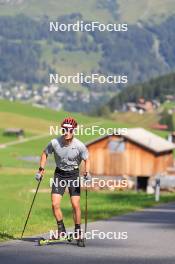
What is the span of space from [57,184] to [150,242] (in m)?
2.14

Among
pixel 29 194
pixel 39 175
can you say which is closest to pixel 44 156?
pixel 39 175

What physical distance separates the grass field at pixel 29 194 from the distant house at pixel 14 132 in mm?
1200

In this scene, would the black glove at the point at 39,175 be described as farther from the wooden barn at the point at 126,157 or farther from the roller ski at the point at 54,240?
the wooden barn at the point at 126,157

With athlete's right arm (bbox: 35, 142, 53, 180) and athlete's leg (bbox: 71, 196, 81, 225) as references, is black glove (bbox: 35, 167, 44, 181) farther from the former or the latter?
athlete's leg (bbox: 71, 196, 81, 225)

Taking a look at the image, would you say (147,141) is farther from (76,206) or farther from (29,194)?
(76,206)

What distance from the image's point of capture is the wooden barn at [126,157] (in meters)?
80.4

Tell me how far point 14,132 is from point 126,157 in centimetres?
8433

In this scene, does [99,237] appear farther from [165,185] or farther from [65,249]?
[165,185]

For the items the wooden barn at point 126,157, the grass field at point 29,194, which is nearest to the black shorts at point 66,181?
the grass field at point 29,194

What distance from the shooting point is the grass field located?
866 inches

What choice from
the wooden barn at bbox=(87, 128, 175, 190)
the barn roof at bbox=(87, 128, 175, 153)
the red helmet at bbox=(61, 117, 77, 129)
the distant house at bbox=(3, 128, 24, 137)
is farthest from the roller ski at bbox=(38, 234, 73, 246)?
the distant house at bbox=(3, 128, 24, 137)

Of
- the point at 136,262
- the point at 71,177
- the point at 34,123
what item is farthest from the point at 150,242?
the point at 34,123

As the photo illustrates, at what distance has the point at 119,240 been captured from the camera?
639 inches

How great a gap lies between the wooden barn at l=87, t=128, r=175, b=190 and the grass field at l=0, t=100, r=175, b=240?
4.95 metres
